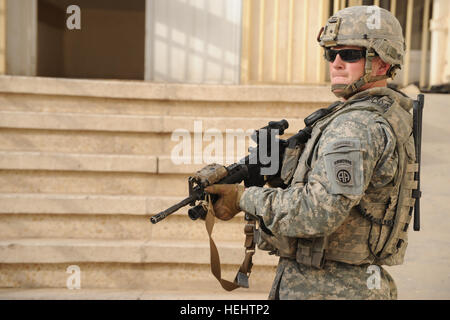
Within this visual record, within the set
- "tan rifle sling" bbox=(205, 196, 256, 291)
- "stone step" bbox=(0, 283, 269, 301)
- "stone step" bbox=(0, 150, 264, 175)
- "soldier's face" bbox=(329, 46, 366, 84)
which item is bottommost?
"stone step" bbox=(0, 283, 269, 301)

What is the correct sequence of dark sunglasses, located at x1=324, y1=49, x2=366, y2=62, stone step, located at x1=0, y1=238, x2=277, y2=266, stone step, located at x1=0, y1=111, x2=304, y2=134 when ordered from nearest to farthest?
dark sunglasses, located at x1=324, y1=49, x2=366, y2=62, stone step, located at x1=0, y1=238, x2=277, y2=266, stone step, located at x1=0, y1=111, x2=304, y2=134

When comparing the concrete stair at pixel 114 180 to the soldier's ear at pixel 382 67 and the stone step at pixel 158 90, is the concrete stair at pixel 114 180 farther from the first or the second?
the soldier's ear at pixel 382 67

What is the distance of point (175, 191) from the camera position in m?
4.38

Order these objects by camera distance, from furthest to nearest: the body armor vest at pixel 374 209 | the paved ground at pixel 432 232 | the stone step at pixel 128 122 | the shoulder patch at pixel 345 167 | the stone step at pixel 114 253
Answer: the stone step at pixel 128 122 → the stone step at pixel 114 253 → the paved ground at pixel 432 232 → the body armor vest at pixel 374 209 → the shoulder patch at pixel 345 167

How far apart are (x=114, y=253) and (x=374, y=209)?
Answer: 2.61 m

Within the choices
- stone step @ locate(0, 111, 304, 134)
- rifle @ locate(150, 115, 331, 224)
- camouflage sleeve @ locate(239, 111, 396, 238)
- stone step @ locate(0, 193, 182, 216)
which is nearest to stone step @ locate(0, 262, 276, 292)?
stone step @ locate(0, 193, 182, 216)

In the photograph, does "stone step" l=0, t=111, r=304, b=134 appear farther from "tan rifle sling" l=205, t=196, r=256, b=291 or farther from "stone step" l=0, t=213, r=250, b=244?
"tan rifle sling" l=205, t=196, r=256, b=291

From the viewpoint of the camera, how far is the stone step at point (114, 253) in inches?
154

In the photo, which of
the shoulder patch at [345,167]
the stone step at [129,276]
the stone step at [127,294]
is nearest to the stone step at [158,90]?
the stone step at [129,276]

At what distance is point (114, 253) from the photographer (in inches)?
155

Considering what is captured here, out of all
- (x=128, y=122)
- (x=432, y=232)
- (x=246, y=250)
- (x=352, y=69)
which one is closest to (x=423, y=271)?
(x=432, y=232)

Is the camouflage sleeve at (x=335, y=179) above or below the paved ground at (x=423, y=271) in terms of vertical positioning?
above

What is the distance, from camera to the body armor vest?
1.85 metres

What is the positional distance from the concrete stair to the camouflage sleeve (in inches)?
89.3
